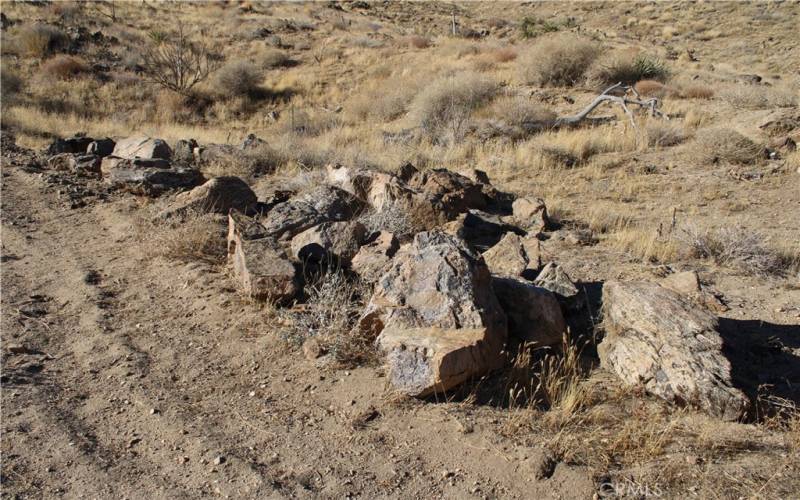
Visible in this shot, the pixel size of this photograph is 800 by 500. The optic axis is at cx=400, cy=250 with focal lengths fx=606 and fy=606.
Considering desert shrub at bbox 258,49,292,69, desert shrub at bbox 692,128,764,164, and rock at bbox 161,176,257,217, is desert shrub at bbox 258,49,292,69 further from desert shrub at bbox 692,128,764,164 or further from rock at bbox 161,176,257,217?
rock at bbox 161,176,257,217

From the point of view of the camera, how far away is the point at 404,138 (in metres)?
11.9

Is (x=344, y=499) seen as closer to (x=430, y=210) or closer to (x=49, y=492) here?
(x=49, y=492)

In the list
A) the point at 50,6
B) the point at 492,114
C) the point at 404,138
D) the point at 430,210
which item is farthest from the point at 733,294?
the point at 50,6

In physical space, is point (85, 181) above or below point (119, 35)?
below

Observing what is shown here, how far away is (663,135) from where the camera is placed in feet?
35.6

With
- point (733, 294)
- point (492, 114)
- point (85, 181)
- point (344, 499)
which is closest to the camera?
point (344, 499)

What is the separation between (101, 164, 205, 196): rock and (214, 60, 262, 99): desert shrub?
38.9ft

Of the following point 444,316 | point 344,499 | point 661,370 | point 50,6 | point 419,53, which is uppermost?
point 50,6

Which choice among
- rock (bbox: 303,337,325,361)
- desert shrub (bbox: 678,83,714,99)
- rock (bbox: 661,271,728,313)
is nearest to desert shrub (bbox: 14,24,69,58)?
desert shrub (bbox: 678,83,714,99)

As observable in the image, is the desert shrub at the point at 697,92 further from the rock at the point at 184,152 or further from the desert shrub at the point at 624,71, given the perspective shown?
the rock at the point at 184,152

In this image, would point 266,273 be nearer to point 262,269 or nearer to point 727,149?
point 262,269

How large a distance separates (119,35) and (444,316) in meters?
23.1

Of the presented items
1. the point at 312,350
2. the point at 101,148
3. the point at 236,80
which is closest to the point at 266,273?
the point at 312,350

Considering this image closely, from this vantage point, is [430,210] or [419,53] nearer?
[430,210]
